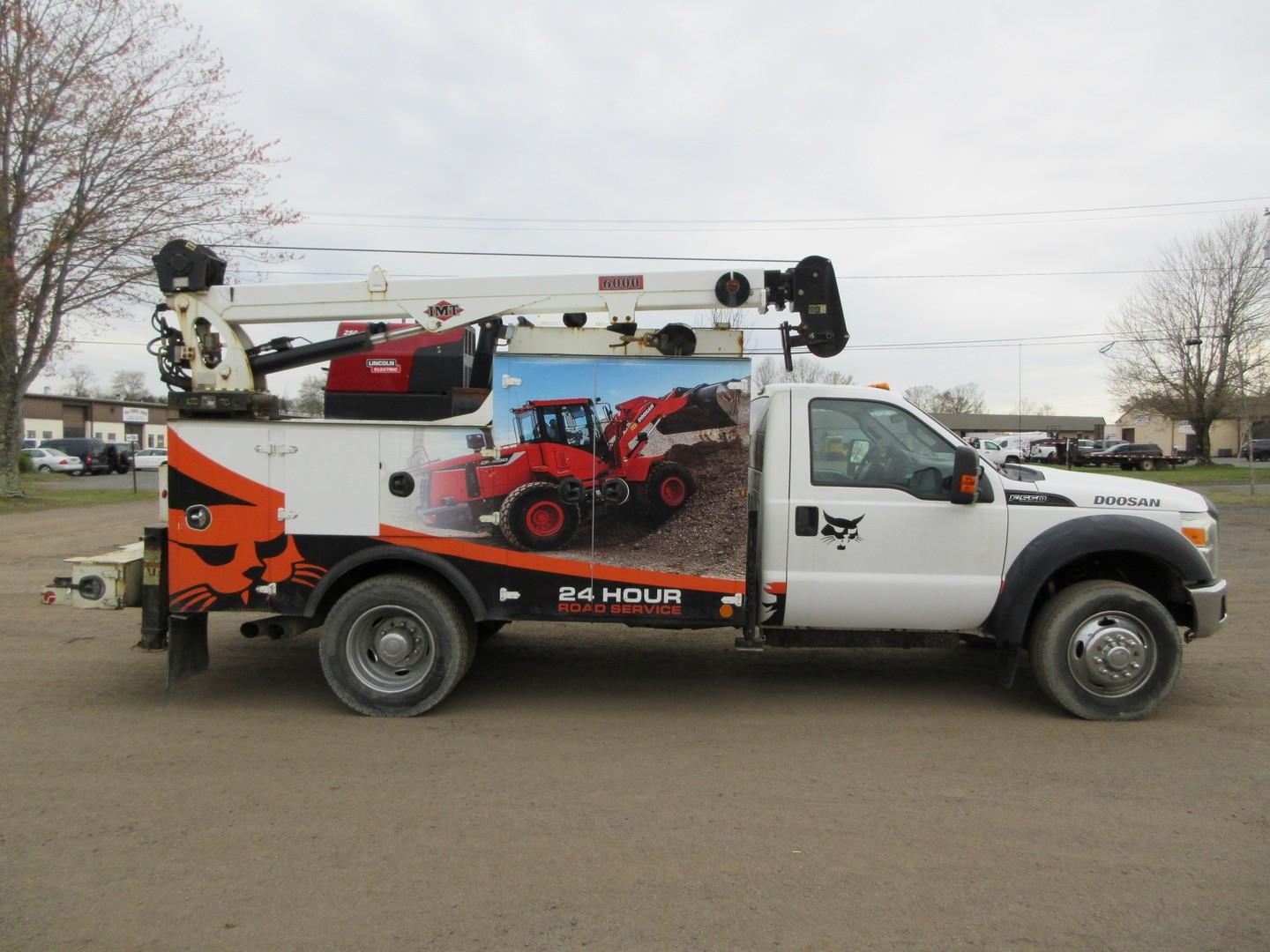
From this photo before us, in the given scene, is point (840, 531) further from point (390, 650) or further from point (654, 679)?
point (390, 650)

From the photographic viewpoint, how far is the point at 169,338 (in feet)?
19.4

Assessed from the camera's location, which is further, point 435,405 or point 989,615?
point 435,405

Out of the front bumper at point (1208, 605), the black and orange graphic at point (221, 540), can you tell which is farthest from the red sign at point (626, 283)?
the front bumper at point (1208, 605)

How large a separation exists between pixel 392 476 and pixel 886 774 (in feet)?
11.0

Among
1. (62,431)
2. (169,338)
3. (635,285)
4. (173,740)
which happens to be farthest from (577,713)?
(62,431)

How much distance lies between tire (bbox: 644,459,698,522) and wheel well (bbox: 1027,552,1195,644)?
2.35 m

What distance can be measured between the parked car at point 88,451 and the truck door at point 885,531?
4438 centimetres

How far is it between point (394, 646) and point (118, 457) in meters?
44.2

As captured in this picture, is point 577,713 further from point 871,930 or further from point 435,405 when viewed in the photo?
point 871,930

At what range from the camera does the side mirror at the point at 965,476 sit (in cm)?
538

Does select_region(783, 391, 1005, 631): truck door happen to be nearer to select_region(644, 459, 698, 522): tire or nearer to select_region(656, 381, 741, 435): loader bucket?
select_region(656, 381, 741, 435): loader bucket

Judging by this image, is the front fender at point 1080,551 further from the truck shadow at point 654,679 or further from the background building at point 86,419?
the background building at point 86,419

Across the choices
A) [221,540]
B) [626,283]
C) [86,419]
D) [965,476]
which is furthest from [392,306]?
[86,419]

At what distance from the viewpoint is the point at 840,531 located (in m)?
5.55
